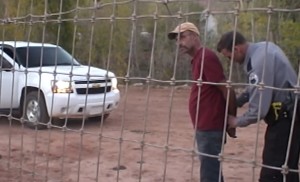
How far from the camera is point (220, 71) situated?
4426mm

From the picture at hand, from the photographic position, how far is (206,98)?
4508mm

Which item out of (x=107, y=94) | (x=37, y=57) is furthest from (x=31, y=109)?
(x=107, y=94)

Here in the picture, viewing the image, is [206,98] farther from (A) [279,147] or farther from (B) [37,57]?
(B) [37,57]

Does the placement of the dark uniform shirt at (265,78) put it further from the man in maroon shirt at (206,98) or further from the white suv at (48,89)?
the white suv at (48,89)

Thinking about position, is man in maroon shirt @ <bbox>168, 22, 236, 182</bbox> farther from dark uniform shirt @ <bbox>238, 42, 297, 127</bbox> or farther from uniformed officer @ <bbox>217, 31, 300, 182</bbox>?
dark uniform shirt @ <bbox>238, 42, 297, 127</bbox>

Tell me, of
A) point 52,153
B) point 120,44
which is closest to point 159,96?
point 120,44

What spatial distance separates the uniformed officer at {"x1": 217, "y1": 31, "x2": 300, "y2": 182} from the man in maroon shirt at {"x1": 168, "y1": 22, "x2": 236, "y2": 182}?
0.28 metres

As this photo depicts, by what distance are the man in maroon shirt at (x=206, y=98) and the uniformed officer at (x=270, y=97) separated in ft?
0.90

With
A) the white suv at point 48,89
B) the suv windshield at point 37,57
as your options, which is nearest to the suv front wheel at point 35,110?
the white suv at point 48,89

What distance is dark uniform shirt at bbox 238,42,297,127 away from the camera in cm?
379

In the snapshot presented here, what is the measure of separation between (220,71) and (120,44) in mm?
10144

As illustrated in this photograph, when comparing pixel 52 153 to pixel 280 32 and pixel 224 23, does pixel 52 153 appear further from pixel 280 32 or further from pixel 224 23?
pixel 224 23

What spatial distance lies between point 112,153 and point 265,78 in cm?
485

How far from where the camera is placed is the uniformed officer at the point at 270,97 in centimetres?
381
